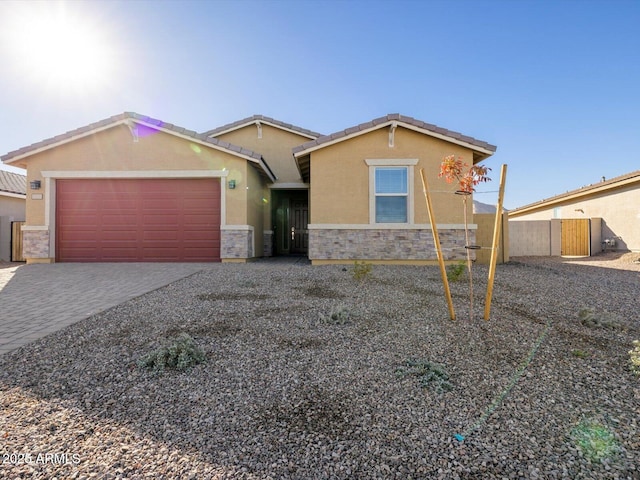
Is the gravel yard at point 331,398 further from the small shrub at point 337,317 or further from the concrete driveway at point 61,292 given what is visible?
the concrete driveway at point 61,292

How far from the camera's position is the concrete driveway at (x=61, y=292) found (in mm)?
3598

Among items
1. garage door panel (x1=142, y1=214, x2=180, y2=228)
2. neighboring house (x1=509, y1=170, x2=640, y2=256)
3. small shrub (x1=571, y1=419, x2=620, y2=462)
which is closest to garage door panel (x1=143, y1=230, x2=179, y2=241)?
garage door panel (x1=142, y1=214, x2=180, y2=228)

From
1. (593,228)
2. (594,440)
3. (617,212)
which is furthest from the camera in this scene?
(593,228)

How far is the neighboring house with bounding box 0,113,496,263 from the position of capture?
Result: 29.3 feet

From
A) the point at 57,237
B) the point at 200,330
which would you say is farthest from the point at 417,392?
the point at 57,237

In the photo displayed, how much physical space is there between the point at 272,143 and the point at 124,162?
594cm

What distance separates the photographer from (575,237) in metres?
14.6

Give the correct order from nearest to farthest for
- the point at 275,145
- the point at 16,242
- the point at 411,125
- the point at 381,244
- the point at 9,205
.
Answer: the point at 411,125 → the point at 381,244 → the point at 16,242 → the point at 275,145 → the point at 9,205

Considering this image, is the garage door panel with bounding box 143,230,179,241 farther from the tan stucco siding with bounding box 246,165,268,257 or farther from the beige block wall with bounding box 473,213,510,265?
the beige block wall with bounding box 473,213,510,265

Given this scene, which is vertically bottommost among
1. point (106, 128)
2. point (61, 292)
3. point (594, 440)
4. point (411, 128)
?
point (594, 440)

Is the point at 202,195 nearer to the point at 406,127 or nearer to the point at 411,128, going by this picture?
the point at 406,127

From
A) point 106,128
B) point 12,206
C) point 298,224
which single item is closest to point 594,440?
point 106,128

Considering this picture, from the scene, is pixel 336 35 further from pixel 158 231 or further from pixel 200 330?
pixel 200 330

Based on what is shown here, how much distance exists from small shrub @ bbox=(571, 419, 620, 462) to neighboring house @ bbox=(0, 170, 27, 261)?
56.7 feet
